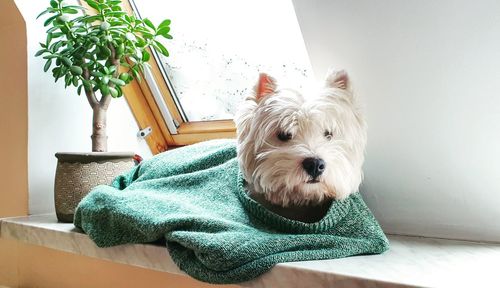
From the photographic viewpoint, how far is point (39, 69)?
1.36 m

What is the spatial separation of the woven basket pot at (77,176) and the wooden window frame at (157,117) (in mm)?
350

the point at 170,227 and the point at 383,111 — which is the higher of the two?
the point at 383,111

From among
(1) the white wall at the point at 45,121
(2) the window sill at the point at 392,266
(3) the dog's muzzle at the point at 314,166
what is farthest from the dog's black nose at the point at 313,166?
(1) the white wall at the point at 45,121

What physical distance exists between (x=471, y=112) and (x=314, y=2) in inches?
12.3

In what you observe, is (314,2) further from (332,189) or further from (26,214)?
(26,214)

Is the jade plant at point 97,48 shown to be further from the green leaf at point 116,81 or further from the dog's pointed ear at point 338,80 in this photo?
the dog's pointed ear at point 338,80

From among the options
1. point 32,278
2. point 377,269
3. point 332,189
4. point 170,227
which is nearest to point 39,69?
point 32,278

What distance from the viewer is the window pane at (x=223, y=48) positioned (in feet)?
4.14

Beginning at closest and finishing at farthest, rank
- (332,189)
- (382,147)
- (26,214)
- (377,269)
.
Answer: (377,269), (332,189), (382,147), (26,214)

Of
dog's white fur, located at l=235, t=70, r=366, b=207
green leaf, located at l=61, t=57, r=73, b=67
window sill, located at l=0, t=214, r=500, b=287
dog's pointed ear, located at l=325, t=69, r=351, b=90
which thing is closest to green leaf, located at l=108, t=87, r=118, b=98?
green leaf, located at l=61, t=57, r=73, b=67

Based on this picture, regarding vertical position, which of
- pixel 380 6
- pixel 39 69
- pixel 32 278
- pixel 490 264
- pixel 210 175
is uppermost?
pixel 39 69

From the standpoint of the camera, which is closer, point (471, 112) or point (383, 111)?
point (471, 112)

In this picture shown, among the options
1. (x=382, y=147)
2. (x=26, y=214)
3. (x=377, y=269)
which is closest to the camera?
(x=377, y=269)

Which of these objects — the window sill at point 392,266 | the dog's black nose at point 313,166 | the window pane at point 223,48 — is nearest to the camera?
the window sill at point 392,266
